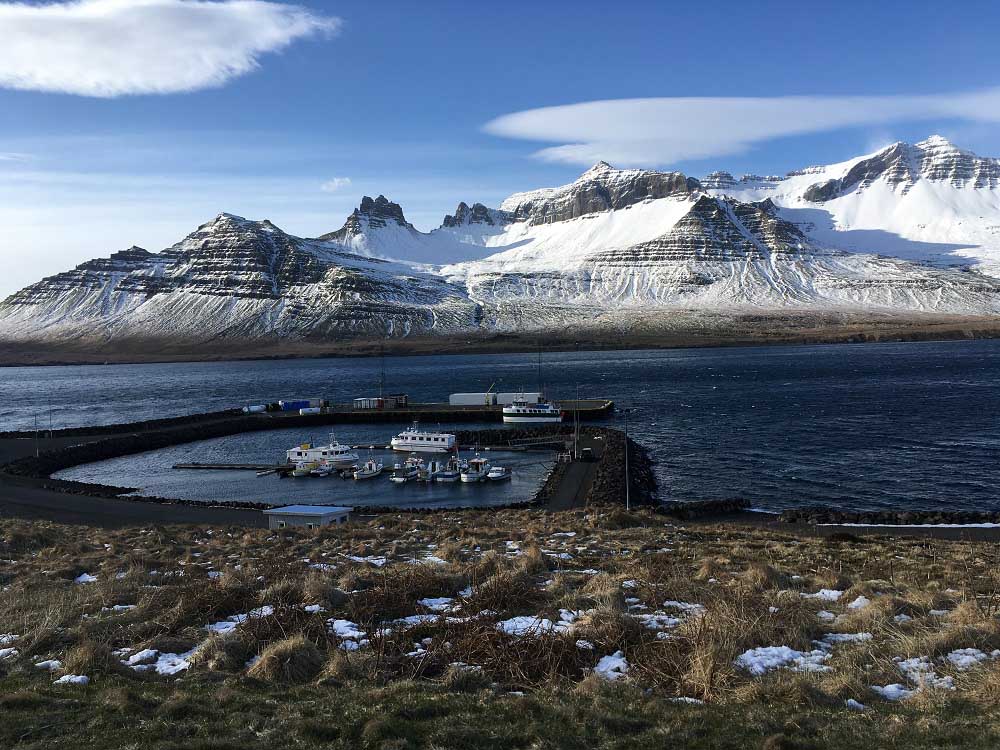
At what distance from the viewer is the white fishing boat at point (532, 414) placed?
76.4 meters

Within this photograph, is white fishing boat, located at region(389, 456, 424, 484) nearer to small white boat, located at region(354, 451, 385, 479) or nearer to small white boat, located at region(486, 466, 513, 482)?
small white boat, located at region(354, 451, 385, 479)

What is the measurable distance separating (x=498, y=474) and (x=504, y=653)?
39010 mm

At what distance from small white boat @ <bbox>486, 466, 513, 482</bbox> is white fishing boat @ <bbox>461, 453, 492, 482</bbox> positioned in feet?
1.13

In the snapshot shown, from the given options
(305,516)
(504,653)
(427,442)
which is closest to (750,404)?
(427,442)

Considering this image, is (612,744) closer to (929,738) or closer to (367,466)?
(929,738)

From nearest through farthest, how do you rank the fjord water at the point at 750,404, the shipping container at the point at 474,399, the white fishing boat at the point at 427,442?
the fjord water at the point at 750,404, the white fishing boat at the point at 427,442, the shipping container at the point at 474,399

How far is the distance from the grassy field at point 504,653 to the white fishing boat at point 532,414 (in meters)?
58.7

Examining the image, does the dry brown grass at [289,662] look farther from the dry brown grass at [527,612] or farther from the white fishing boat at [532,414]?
the white fishing boat at [532,414]

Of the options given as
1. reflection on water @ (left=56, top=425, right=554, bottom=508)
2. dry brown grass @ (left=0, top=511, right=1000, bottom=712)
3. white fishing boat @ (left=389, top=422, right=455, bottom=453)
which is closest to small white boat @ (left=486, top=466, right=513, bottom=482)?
reflection on water @ (left=56, top=425, right=554, bottom=508)

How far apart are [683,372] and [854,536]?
106509mm

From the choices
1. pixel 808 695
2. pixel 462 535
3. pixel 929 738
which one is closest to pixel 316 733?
pixel 808 695

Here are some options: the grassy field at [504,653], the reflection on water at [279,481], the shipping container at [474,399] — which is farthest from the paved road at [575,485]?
the shipping container at [474,399]

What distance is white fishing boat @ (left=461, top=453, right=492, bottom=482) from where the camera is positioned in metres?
48.8

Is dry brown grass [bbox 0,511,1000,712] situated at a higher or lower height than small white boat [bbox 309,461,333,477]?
higher
